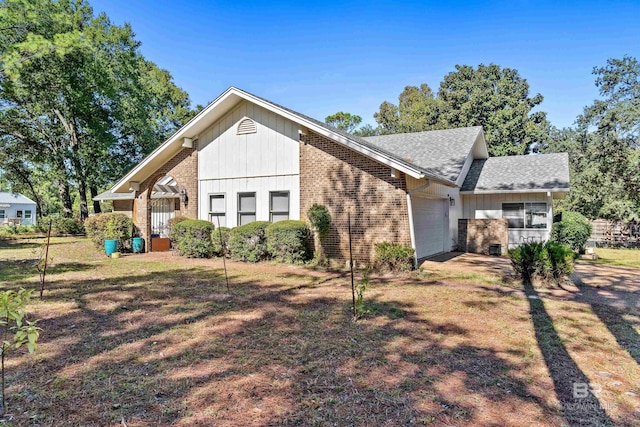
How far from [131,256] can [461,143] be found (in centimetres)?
1354

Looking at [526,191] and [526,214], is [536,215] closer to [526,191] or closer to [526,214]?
[526,214]

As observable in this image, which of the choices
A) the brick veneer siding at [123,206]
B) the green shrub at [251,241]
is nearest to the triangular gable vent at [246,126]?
the green shrub at [251,241]

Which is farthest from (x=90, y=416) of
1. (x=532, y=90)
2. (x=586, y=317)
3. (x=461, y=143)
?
(x=532, y=90)

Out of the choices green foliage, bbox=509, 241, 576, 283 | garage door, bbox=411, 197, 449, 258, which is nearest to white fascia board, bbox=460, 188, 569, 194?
garage door, bbox=411, 197, 449, 258

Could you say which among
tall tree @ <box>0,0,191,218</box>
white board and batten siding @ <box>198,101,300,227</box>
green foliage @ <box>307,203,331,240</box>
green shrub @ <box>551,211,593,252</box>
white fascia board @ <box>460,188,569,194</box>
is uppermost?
tall tree @ <box>0,0,191,218</box>

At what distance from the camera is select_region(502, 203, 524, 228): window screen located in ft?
49.0

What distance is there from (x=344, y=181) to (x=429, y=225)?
370cm

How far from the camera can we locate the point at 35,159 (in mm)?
24344

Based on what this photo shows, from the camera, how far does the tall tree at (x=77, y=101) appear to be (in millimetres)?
20516

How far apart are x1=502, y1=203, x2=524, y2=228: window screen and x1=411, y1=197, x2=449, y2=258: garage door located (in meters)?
2.83

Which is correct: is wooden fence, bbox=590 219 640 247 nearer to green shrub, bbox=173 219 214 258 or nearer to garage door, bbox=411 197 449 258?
garage door, bbox=411 197 449 258

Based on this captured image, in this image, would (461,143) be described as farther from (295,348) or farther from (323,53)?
(295,348)

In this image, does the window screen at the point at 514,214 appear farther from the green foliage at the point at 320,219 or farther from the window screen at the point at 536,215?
the green foliage at the point at 320,219

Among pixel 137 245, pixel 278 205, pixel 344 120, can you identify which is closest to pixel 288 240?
pixel 278 205
